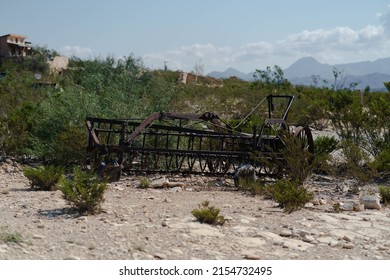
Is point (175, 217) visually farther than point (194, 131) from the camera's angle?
No

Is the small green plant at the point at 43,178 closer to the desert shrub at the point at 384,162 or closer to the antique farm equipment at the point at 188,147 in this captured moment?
the antique farm equipment at the point at 188,147

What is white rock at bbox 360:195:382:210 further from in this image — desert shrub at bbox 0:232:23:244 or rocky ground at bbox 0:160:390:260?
desert shrub at bbox 0:232:23:244

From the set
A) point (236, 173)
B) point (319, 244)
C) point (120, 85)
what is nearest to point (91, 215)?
point (319, 244)

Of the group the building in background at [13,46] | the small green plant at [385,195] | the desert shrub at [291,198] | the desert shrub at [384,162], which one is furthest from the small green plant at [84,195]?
the building in background at [13,46]

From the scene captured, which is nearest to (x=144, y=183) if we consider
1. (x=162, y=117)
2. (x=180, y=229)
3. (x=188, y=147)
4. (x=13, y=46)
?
(x=162, y=117)

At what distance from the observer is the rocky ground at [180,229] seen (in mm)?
5906

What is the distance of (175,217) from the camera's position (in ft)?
23.9

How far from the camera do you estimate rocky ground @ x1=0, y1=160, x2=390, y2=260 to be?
5906mm

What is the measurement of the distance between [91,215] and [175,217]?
3.37ft

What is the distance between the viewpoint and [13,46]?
6981 centimetres

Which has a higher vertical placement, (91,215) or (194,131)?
(194,131)

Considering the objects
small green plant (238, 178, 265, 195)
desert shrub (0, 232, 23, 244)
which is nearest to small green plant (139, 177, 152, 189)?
small green plant (238, 178, 265, 195)

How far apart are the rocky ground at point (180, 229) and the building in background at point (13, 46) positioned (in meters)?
60.9

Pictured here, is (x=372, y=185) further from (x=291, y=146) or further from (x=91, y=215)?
(x=91, y=215)
